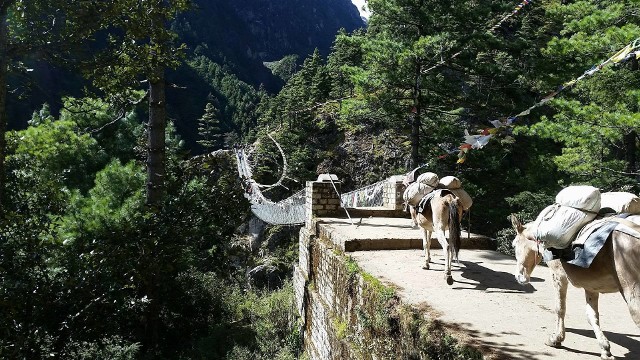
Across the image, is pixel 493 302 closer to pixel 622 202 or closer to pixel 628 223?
pixel 622 202

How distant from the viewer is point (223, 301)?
8945 millimetres

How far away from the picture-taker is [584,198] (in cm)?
219

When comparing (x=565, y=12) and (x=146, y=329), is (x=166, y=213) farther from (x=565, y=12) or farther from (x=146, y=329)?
(x=565, y=12)

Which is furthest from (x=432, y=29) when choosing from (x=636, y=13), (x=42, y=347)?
(x=42, y=347)

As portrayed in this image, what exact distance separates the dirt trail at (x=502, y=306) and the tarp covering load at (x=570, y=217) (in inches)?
26.1

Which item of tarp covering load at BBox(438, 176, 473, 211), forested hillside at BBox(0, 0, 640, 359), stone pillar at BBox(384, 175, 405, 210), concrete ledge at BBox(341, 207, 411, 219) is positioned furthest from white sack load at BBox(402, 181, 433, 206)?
stone pillar at BBox(384, 175, 405, 210)

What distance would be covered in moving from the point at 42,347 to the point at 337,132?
18.7 meters

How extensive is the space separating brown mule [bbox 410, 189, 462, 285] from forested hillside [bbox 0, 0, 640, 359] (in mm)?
1201

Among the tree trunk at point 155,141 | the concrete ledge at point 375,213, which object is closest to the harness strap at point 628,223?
the tree trunk at point 155,141

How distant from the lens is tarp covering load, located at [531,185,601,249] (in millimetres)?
2176

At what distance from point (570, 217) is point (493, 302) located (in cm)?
129

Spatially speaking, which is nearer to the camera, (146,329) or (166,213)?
(166,213)

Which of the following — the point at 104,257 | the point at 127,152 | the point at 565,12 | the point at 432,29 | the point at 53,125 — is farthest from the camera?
the point at 127,152

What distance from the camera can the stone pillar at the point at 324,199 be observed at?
6.89 m
